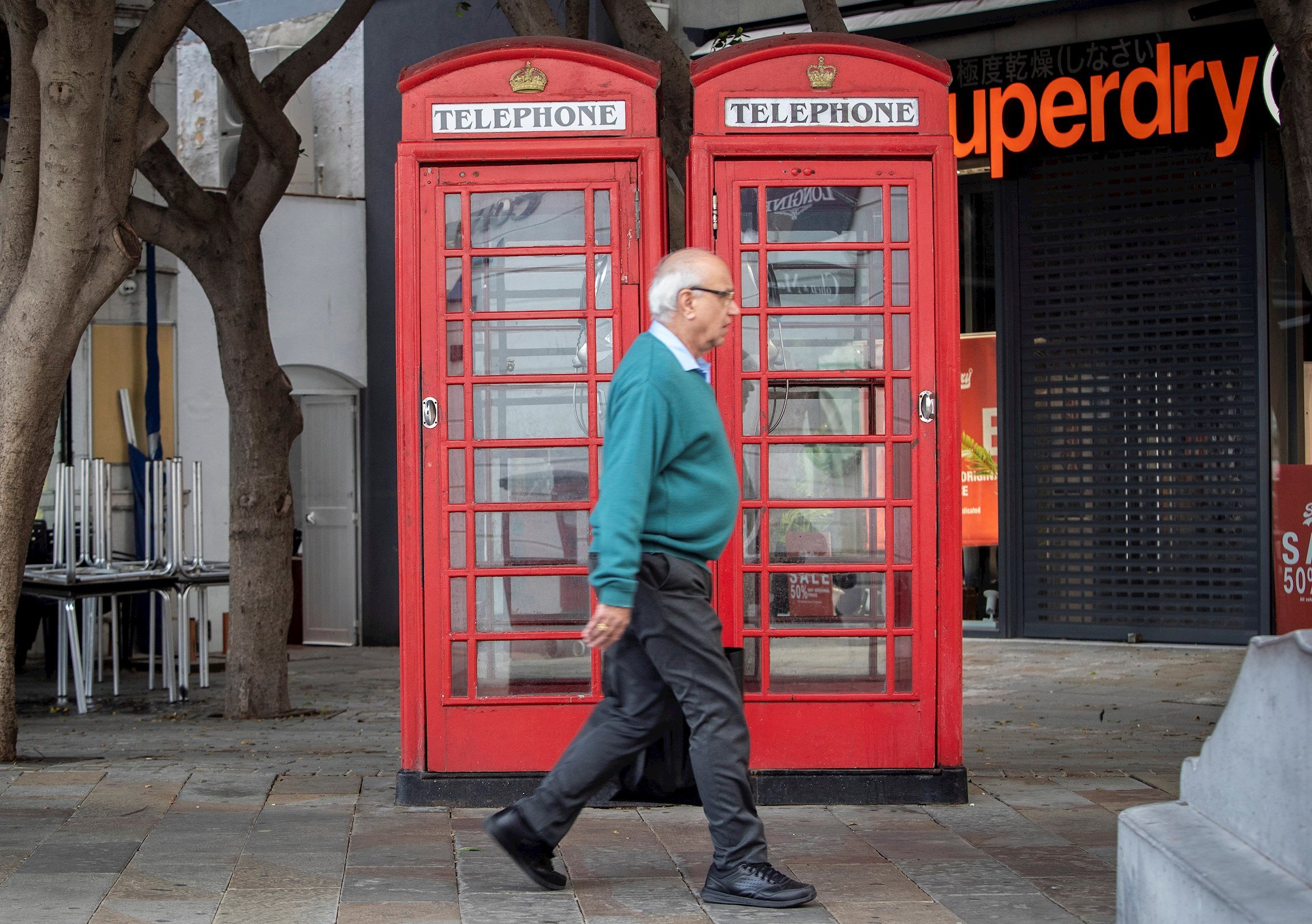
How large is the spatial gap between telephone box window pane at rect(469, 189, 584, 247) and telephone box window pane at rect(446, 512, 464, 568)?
3.35 feet

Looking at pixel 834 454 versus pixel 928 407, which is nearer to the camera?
pixel 928 407

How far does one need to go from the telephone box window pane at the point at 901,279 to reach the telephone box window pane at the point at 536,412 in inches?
47.7

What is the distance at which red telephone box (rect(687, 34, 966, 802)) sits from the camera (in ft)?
18.2

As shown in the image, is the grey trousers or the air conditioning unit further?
the air conditioning unit

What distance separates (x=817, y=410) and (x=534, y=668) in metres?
1.45

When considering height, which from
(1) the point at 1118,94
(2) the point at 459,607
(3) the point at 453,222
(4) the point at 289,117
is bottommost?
(2) the point at 459,607

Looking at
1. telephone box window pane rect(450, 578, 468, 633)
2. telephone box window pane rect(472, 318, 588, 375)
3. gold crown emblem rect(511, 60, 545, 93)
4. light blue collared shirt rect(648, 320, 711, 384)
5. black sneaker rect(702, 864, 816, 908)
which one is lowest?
black sneaker rect(702, 864, 816, 908)

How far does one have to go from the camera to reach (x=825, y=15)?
759 cm

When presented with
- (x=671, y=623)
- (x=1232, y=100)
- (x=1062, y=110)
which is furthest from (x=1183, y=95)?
(x=671, y=623)

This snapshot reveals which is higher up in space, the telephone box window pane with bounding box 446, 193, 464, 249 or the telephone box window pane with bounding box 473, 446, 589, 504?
the telephone box window pane with bounding box 446, 193, 464, 249

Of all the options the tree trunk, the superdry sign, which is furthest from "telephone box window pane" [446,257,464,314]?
the superdry sign

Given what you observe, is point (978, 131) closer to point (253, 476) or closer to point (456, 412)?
point (253, 476)

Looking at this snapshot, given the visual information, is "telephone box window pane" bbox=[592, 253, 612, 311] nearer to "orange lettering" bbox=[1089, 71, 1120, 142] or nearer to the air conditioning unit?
"orange lettering" bbox=[1089, 71, 1120, 142]

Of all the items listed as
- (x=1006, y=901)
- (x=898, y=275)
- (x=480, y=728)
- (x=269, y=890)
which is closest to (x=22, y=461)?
(x=480, y=728)
